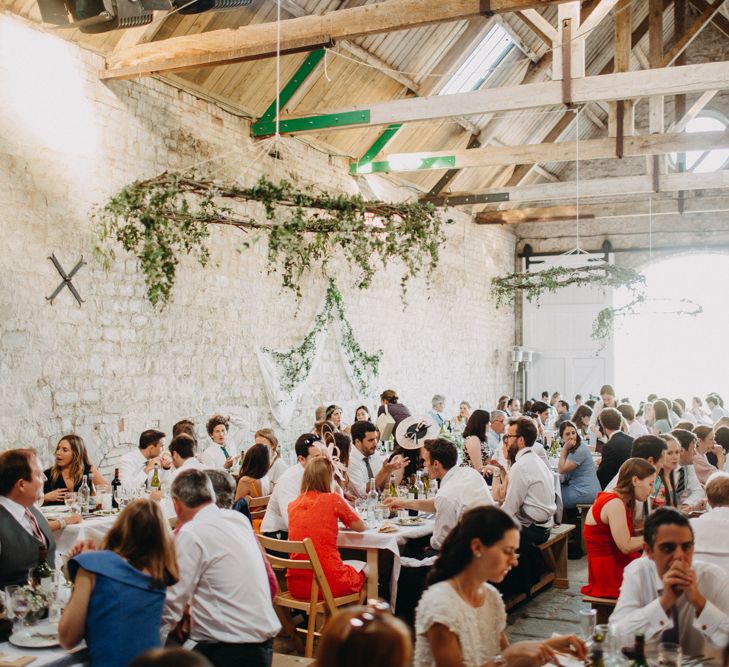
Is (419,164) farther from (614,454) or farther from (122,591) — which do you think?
(122,591)

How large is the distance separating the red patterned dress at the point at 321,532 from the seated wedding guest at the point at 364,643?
294 centimetres

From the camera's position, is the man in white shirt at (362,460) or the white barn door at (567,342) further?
the white barn door at (567,342)

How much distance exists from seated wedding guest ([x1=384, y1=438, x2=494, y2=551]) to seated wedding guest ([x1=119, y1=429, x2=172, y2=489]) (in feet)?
6.63

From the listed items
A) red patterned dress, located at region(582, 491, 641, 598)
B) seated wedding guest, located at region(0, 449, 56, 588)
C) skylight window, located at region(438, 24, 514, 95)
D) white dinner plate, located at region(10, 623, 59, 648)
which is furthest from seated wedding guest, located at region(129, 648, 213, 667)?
skylight window, located at region(438, 24, 514, 95)

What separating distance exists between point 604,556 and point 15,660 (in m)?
2.88

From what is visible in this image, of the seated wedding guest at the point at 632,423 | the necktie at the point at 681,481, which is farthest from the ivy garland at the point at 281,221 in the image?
the seated wedding guest at the point at 632,423

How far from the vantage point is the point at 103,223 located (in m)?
6.49

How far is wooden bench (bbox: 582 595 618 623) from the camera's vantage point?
438cm

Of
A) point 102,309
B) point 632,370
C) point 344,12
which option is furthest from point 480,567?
point 632,370

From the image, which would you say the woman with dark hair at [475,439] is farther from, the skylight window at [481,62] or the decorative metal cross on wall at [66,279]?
the skylight window at [481,62]

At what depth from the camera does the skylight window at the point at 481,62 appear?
11.6 metres

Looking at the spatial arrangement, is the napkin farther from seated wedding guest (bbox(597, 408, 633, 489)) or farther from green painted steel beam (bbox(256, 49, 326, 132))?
green painted steel beam (bbox(256, 49, 326, 132))

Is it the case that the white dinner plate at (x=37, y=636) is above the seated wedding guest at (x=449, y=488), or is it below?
below

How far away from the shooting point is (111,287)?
738cm
